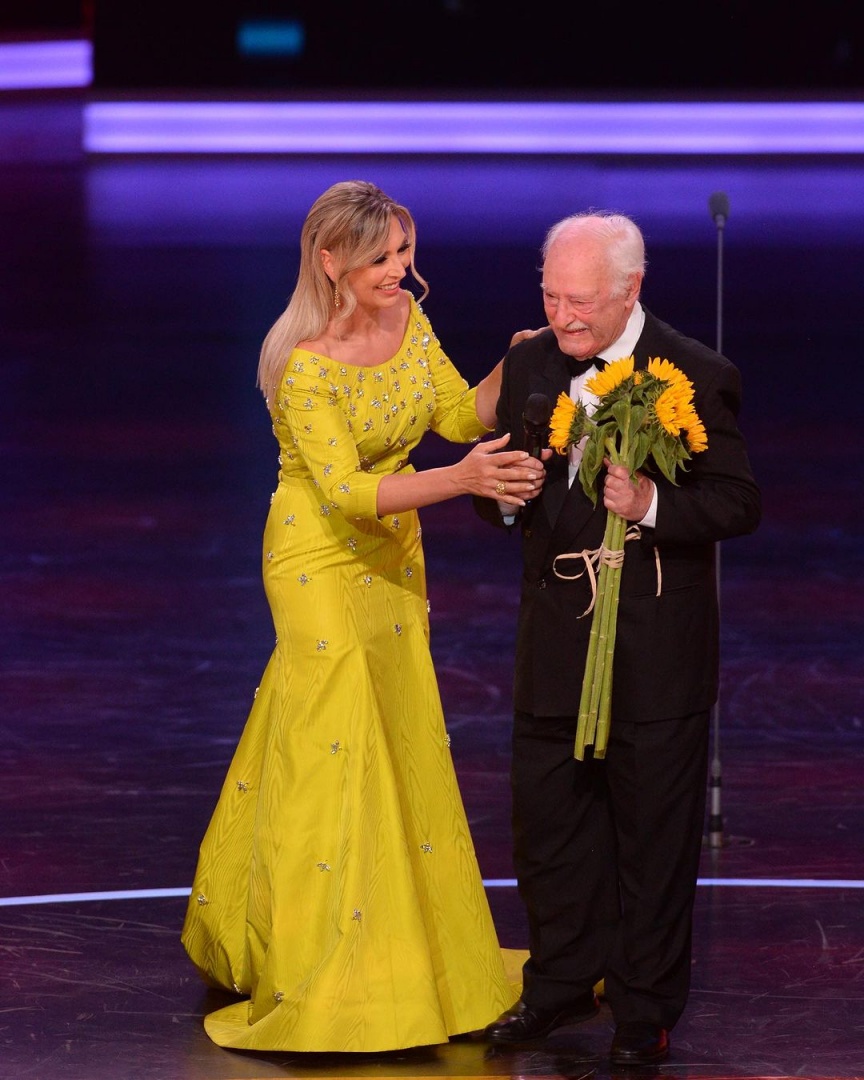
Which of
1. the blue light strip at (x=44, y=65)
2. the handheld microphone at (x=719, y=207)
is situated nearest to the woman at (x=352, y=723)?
the handheld microphone at (x=719, y=207)

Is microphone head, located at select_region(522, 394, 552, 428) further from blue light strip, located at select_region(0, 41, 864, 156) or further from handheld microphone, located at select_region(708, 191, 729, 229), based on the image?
blue light strip, located at select_region(0, 41, 864, 156)

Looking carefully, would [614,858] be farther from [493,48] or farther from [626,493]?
[493,48]

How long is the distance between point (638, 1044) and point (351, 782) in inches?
31.8

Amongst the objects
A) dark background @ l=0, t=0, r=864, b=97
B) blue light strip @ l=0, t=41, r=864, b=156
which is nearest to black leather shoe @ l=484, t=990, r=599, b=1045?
blue light strip @ l=0, t=41, r=864, b=156

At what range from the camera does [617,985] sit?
12.6 feet

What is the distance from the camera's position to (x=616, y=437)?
357 cm

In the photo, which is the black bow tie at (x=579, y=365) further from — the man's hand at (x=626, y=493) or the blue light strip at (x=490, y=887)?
the blue light strip at (x=490, y=887)

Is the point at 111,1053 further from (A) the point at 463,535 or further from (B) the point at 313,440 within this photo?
(A) the point at 463,535

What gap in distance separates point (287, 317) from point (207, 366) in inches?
283

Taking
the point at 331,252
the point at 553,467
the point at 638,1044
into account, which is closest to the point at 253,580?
the point at 331,252

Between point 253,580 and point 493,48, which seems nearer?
point 253,580

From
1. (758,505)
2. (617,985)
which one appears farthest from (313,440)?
(617,985)

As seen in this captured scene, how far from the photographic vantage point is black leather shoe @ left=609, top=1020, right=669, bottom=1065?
12.3ft

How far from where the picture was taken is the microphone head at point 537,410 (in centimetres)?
352
